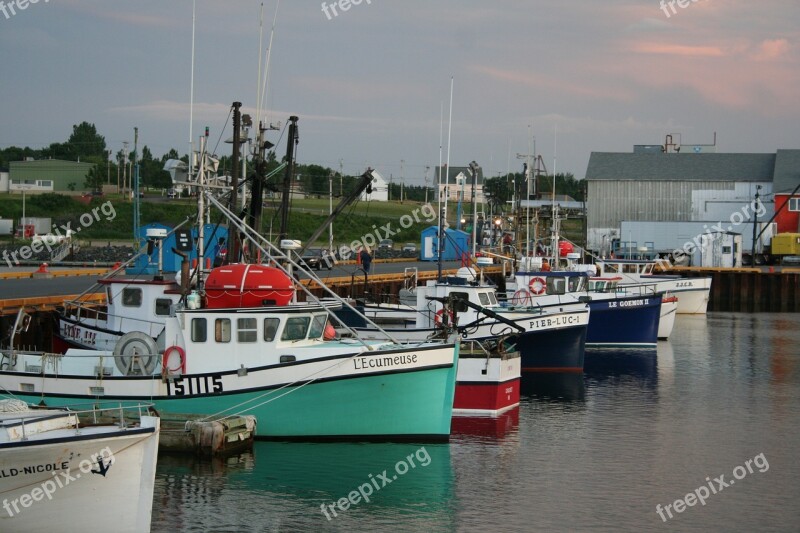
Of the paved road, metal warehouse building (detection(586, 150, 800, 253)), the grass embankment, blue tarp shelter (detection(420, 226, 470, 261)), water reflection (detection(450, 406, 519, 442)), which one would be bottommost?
water reflection (detection(450, 406, 519, 442))

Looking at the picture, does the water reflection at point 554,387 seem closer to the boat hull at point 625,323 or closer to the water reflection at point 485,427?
the water reflection at point 485,427

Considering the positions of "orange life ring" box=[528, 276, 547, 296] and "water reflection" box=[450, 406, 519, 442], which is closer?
"water reflection" box=[450, 406, 519, 442]

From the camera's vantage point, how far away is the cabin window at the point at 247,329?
2233 cm

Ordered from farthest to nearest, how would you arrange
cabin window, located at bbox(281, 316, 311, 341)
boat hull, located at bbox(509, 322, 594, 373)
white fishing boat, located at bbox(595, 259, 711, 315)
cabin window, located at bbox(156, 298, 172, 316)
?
white fishing boat, located at bbox(595, 259, 711, 315)
boat hull, located at bbox(509, 322, 594, 373)
cabin window, located at bbox(156, 298, 172, 316)
cabin window, located at bbox(281, 316, 311, 341)

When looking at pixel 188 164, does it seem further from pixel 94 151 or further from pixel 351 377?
pixel 94 151

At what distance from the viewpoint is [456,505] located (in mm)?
19000

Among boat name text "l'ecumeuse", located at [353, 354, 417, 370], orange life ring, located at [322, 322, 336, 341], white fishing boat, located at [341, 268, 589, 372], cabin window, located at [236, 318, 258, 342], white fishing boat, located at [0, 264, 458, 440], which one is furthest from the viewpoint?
white fishing boat, located at [341, 268, 589, 372]

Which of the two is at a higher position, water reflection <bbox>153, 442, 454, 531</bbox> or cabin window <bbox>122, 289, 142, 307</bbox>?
cabin window <bbox>122, 289, 142, 307</bbox>

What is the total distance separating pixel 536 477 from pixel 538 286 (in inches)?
795

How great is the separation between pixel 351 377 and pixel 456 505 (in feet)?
13.0

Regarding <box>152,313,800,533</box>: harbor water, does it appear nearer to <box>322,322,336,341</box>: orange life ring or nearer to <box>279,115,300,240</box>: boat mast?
<box>322,322,336,341</box>: orange life ring

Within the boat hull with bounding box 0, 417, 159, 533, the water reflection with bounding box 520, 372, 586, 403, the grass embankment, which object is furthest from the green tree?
the boat hull with bounding box 0, 417, 159, 533

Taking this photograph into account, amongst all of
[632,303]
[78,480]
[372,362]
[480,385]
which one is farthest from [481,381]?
[632,303]

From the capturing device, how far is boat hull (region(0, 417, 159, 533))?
15047 millimetres
